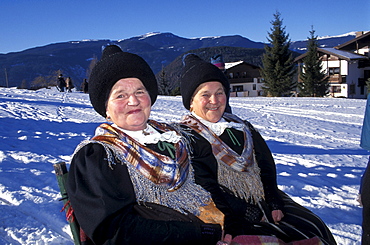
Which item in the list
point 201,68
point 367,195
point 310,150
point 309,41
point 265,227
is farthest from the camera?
point 309,41

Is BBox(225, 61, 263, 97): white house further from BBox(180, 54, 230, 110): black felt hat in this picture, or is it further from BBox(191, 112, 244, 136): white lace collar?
BBox(191, 112, 244, 136): white lace collar

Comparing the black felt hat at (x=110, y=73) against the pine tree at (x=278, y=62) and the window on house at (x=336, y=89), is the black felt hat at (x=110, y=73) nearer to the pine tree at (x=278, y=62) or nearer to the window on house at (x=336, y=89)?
the pine tree at (x=278, y=62)

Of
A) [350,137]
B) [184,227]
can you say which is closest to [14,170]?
[184,227]

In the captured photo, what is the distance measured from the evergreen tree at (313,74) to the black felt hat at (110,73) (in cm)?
3597

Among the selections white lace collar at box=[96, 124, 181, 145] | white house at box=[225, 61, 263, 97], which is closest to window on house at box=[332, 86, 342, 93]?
white house at box=[225, 61, 263, 97]

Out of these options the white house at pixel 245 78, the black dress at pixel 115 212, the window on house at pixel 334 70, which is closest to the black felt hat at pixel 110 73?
the black dress at pixel 115 212

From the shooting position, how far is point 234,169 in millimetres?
2465

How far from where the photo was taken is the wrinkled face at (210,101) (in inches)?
105

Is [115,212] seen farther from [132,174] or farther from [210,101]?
[210,101]

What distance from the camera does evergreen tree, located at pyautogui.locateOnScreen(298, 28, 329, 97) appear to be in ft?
115

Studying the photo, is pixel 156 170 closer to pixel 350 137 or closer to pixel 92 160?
pixel 92 160

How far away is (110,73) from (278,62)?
36117mm

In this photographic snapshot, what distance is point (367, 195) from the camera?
7.64 ft

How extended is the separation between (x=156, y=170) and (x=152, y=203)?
20cm
